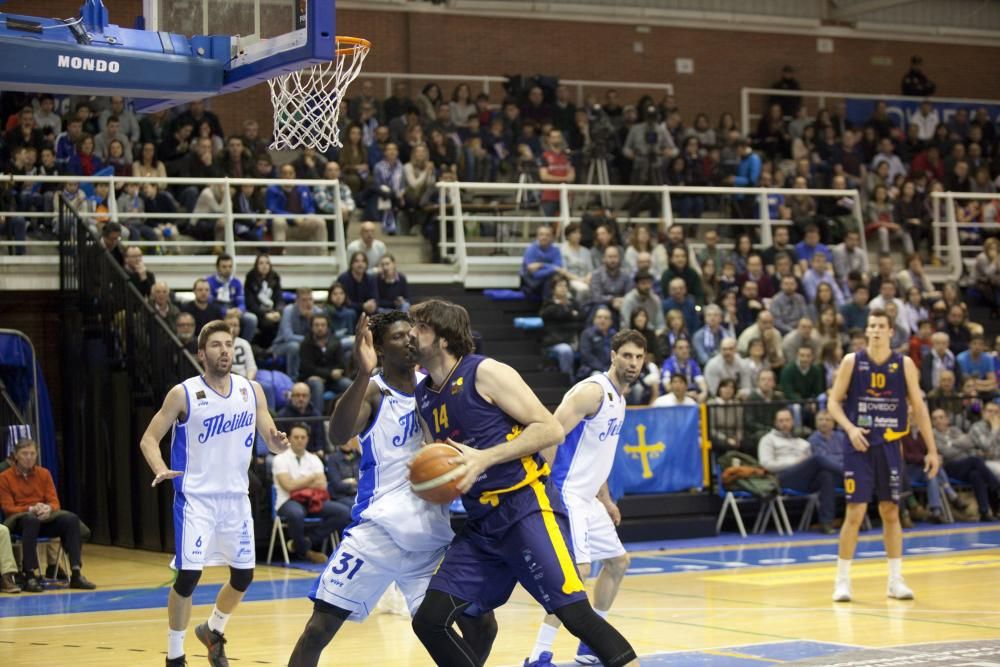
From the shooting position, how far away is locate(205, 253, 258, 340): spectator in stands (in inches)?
677

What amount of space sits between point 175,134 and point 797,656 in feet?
43.3

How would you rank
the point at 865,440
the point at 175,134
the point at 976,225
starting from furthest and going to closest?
the point at 976,225, the point at 175,134, the point at 865,440

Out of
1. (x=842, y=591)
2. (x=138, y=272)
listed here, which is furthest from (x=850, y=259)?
(x=842, y=591)

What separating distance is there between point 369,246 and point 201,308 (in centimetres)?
300

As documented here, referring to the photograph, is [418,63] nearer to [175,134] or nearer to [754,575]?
[175,134]

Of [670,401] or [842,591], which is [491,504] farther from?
[670,401]

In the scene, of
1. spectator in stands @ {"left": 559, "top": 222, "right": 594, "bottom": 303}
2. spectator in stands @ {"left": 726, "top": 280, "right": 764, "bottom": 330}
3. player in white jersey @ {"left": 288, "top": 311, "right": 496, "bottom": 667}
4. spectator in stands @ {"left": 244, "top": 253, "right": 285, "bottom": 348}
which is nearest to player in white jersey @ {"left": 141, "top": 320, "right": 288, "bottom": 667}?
player in white jersey @ {"left": 288, "top": 311, "right": 496, "bottom": 667}

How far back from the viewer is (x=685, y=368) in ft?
59.4

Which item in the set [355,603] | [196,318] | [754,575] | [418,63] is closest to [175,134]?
[196,318]

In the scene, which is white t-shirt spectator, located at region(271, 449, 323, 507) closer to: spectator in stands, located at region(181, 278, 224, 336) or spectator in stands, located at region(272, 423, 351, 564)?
spectator in stands, located at region(272, 423, 351, 564)

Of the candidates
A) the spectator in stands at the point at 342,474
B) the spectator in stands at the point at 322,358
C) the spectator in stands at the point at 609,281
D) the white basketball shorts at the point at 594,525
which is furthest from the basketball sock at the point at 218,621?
the spectator in stands at the point at 609,281

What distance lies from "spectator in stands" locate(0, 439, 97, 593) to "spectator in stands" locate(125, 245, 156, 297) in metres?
3.04

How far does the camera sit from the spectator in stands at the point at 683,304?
19062mm

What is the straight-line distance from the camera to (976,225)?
2395 centimetres
